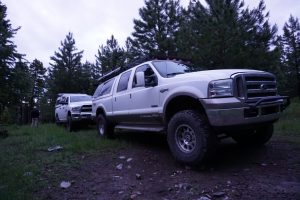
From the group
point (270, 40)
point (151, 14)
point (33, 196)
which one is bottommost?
point (33, 196)

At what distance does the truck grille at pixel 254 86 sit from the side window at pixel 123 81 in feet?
12.7

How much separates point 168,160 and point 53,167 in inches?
98.5

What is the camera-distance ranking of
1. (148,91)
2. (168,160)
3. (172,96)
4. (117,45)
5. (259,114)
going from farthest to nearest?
1. (117,45)
2. (148,91)
3. (168,160)
4. (172,96)
5. (259,114)

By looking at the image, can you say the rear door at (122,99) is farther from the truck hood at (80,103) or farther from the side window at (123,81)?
the truck hood at (80,103)

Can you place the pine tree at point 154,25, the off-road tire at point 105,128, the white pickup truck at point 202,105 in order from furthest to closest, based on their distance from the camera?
the pine tree at point 154,25
the off-road tire at point 105,128
the white pickup truck at point 202,105

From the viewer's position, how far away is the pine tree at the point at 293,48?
150 ft

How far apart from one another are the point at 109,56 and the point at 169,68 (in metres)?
32.6

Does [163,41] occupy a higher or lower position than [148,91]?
higher

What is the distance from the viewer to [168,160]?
6816 mm

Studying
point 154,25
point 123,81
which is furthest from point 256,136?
point 154,25

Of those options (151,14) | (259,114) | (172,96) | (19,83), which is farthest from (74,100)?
(151,14)

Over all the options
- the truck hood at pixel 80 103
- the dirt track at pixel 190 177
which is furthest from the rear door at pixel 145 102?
the truck hood at pixel 80 103

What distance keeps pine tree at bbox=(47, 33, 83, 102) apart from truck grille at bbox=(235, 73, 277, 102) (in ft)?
103

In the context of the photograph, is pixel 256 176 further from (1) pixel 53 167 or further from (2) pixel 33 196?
(1) pixel 53 167
